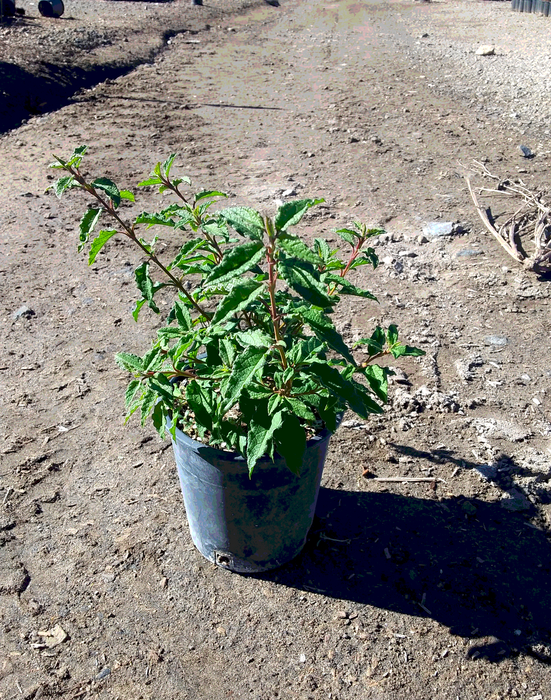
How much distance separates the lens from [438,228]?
5172mm

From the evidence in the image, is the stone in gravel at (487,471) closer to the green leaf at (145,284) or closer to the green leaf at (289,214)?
the green leaf at (145,284)

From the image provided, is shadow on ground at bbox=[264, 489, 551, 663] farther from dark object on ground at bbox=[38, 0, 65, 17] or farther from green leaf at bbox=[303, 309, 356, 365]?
dark object on ground at bbox=[38, 0, 65, 17]

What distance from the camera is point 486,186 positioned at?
5.88 meters

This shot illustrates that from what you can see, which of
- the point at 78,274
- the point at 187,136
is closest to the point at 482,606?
the point at 78,274

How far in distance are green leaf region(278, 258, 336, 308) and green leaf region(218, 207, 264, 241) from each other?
3.9 inches

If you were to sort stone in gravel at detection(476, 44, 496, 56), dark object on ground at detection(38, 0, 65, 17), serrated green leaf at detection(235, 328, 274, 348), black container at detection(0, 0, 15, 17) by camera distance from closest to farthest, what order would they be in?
serrated green leaf at detection(235, 328, 274, 348), stone in gravel at detection(476, 44, 496, 56), black container at detection(0, 0, 15, 17), dark object on ground at detection(38, 0, 65, 17)

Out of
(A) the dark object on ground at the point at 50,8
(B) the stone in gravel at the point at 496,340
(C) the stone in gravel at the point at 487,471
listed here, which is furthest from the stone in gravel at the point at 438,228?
(A) the dark object on ground at the point at 50,8

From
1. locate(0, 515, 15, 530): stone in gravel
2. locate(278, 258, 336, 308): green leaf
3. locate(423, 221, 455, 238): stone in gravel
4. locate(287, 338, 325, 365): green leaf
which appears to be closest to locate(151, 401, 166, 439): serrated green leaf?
locate(287, 338, 325, 365): green leaf

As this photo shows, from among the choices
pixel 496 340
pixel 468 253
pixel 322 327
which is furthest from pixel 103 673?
pixel 468 253

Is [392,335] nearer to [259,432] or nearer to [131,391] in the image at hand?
[259,432]

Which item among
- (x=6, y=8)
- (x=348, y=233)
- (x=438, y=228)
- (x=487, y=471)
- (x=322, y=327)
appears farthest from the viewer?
(x=6, y=8)

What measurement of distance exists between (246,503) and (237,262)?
105cm

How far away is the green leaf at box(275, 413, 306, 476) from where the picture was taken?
1941mm

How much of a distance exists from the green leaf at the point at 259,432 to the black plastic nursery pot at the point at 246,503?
21 centimetres
